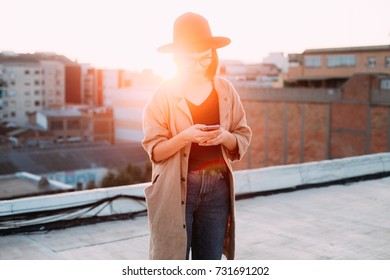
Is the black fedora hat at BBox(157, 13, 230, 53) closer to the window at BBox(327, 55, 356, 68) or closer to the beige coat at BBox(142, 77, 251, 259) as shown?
the beige coat at BBox(142, 77, 251, 259)

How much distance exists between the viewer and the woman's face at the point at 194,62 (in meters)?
2.00

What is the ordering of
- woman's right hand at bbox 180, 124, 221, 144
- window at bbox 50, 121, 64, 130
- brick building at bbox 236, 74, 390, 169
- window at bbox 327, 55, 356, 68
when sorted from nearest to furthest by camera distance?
woman's right hand at bbox 180, 124, 221, 144
window at bbox 327, 55, 356, 68
brick building at bbox 236, 74, 390, 169
window at bbox 50, 121, 64, 130

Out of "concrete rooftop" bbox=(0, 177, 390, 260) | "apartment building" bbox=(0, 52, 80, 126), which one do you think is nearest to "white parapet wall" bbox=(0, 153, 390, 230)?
"concrete rooftop" bbox=(0, 177, 390, 260)

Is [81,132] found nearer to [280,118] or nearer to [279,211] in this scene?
[280,118]

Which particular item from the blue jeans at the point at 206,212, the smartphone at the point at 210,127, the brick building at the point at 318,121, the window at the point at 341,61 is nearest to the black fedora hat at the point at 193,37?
the smartphone at the point at 210,127

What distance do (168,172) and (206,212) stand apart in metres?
0.21

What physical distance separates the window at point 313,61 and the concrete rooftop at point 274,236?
79.7ft

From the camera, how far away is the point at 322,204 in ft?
15.4

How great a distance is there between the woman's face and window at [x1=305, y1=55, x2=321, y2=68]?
26823mm

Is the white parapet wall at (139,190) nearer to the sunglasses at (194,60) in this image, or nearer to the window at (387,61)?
the sunglasses at (194,60)

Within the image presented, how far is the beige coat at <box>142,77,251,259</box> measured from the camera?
1939 mm

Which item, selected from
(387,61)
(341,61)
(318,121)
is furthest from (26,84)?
(387,61)

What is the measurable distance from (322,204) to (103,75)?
56.8 metres

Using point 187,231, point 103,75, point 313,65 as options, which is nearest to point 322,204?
point 187,231
